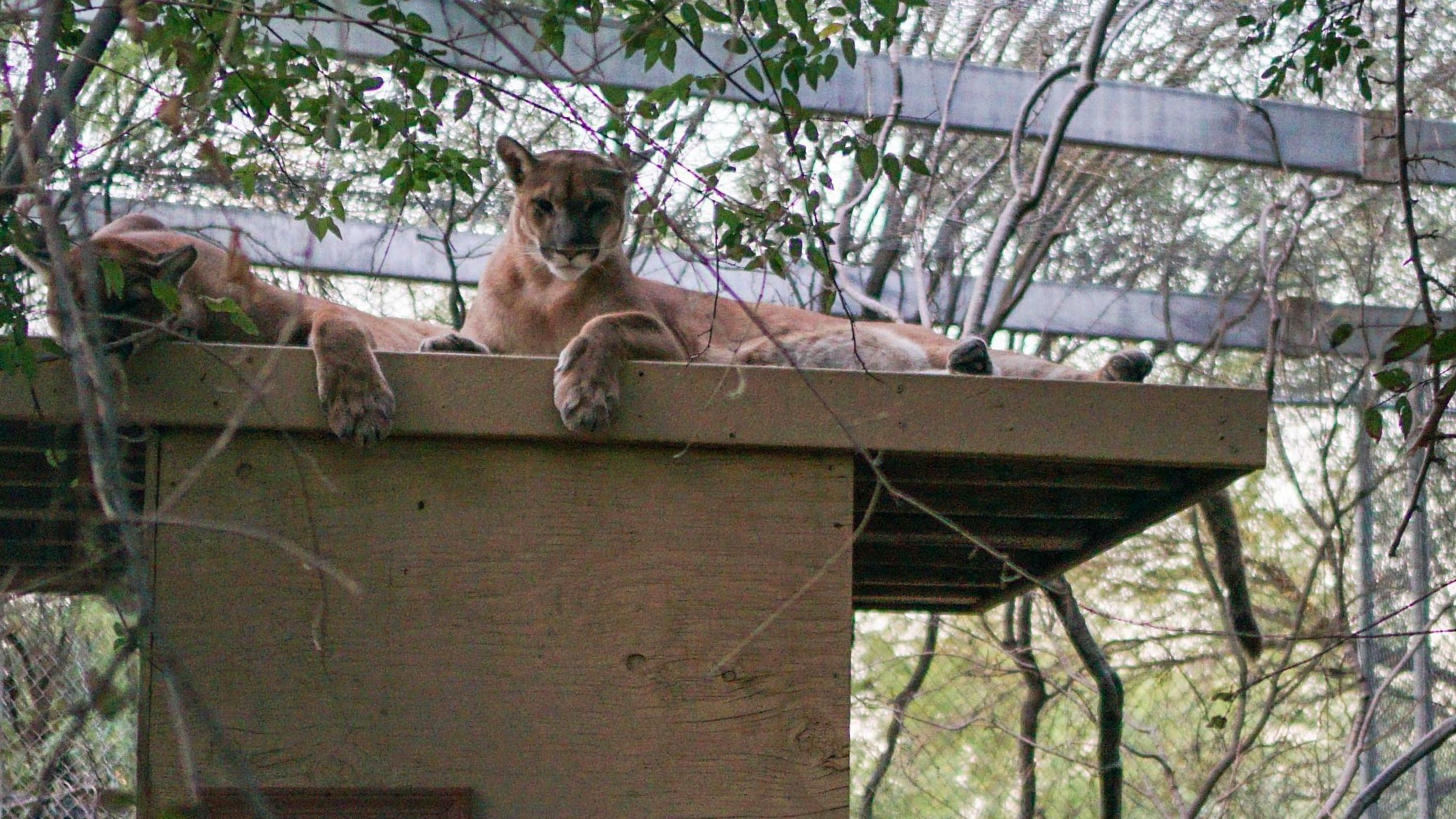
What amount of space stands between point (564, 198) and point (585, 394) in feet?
7.27

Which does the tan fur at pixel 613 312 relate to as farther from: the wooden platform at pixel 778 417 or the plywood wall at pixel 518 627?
the plywood wall at pixel 518 627

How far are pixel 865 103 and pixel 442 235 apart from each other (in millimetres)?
1741

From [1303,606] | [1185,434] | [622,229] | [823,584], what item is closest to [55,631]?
[622,229]

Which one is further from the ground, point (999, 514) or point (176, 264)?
point (176, 264)

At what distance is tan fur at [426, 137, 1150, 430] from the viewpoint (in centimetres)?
371

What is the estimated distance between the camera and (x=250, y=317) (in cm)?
341

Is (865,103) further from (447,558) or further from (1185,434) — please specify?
(447,558)

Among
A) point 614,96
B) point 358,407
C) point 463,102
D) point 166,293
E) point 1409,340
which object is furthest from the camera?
point 463,102

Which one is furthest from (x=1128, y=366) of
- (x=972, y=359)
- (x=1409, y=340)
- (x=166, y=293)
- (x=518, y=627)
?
(x=166, y=293)

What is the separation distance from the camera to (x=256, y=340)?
3.60 meters

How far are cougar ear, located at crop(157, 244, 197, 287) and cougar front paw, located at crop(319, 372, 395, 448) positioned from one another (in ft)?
2.39

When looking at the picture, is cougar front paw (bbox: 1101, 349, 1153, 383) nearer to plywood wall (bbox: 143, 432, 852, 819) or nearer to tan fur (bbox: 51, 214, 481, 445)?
plywood wall (bbox: 143, 432, 852, 819)

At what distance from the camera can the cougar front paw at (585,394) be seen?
9.04ft

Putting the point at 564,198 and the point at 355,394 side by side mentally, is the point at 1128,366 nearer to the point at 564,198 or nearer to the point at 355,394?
the point at 355,394
